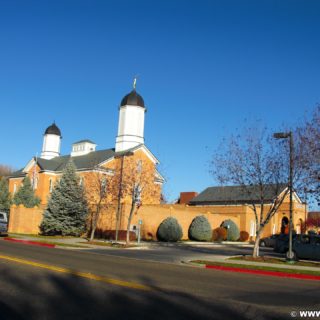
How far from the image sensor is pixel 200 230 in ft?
153

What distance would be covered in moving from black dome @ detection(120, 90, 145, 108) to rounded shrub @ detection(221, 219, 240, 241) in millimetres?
19627

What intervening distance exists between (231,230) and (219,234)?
2530mm

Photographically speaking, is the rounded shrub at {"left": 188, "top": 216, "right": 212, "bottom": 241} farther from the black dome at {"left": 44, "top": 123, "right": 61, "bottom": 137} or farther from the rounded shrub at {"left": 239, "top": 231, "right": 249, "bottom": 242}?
the black dome at {"left": 44, "top": 123, "right": 61, "bottom": 137}

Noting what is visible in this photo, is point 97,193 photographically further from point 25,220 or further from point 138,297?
point 138,297

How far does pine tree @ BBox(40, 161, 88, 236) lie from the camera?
136 feet

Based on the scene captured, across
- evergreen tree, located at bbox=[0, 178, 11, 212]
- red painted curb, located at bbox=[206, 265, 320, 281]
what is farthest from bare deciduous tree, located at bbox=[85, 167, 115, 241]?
red painted curb, located at bbox=[206, 265, 320, 281]

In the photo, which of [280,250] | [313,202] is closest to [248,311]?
[313,202]

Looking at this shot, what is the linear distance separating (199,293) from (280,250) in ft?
81.0

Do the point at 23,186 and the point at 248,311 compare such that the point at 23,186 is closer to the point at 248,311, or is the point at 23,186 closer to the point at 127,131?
the point at 127,131

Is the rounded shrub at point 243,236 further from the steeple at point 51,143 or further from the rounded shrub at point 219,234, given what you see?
the steeple at point 51,143

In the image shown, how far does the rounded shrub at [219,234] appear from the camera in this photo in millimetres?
49781

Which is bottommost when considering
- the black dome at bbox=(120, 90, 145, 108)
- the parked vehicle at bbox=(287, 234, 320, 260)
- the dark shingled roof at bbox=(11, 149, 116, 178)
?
the parked vehicle at bbox=(287, 234, 320, 260)

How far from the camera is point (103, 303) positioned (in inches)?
348

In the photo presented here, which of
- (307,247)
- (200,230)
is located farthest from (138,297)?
(200,230)
